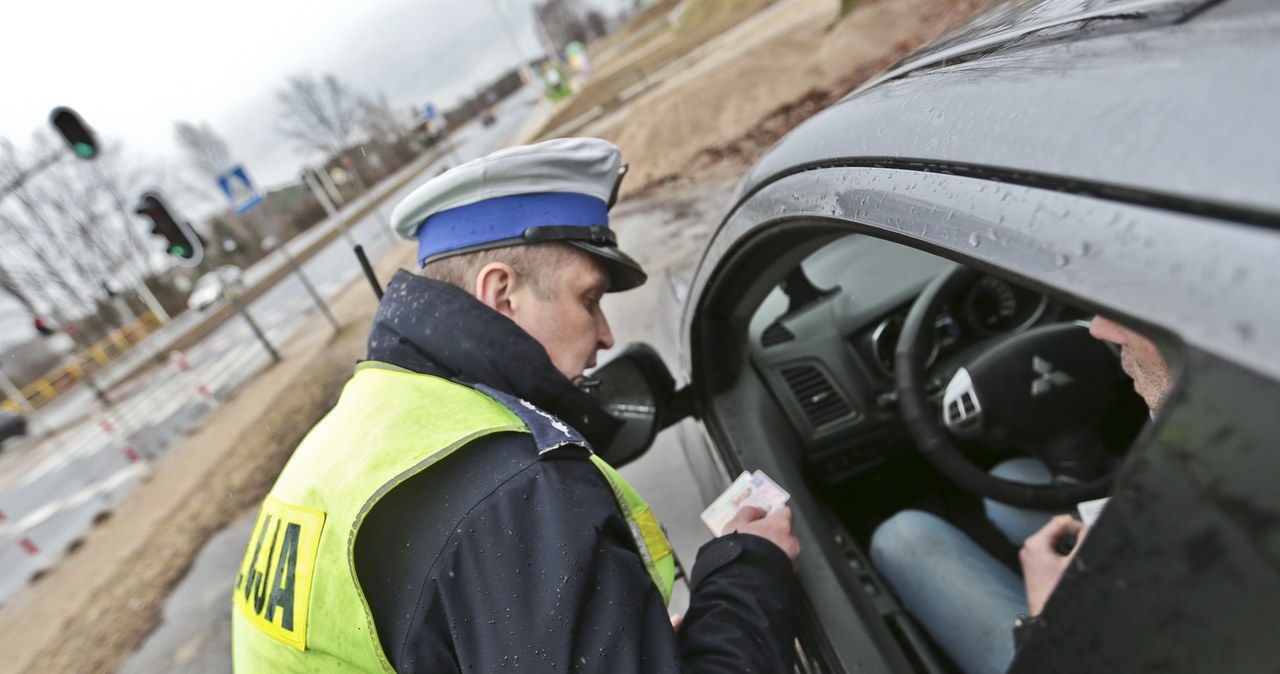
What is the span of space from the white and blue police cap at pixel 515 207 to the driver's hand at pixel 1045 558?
1.24 m

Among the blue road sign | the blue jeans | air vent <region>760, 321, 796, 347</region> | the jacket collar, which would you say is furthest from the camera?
the blue road sign

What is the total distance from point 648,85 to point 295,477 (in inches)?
877

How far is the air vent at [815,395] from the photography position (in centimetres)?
204

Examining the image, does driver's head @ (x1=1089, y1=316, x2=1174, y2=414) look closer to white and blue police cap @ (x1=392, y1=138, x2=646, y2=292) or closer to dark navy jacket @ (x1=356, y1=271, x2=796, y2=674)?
dark navy jacket @ (x1=356, y1=271, x2=796, y2=674)

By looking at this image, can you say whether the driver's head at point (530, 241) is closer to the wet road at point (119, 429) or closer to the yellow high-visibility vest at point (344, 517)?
the yellow high-visibility vest at point (344, 517)

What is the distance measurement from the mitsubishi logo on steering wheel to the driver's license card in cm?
84

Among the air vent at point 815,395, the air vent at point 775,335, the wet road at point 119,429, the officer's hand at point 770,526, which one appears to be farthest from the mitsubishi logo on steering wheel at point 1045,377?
the wet road at point 119,429

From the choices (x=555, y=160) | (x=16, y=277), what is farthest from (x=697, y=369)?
(x=16, y=277)

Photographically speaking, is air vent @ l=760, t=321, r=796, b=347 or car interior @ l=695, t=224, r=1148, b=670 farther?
air vent @ l=760, t=321, r=796, b=347

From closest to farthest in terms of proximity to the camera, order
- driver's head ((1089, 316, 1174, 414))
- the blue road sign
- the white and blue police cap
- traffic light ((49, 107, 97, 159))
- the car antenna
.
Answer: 1. driver's head ((1089, 316, 1174, 414))
2. the white and blue police cap
3. the car antenna
4. traffic light ((49, 107, 97, 159))
5. the blue road sign

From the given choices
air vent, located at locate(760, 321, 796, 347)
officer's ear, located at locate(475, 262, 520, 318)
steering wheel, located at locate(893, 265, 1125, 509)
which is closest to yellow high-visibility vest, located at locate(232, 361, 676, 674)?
officer's ear, located at locate(475, 262, 520, 318)

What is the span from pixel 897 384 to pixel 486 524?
1324mm

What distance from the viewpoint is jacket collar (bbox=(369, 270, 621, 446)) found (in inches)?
50.0

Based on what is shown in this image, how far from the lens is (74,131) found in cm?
667
